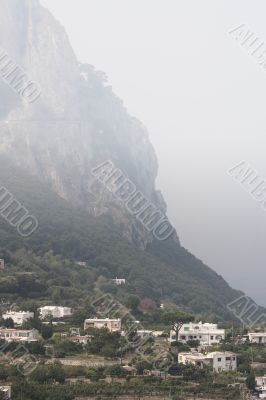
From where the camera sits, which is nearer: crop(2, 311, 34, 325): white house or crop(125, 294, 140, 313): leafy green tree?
crop(2, 311, 34, 325): white house

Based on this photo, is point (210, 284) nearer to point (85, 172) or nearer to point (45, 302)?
point (85, 172)

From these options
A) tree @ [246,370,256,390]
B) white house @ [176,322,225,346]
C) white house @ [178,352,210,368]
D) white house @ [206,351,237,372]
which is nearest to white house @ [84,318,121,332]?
white house @ [176,322,225,346]

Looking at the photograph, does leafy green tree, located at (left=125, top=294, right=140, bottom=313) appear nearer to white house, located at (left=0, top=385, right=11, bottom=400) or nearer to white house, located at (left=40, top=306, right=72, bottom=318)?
white house, located at (left=40, top=306, right=72, bottom=318)

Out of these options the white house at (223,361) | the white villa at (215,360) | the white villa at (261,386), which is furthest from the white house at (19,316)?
the white villa at (261,386)

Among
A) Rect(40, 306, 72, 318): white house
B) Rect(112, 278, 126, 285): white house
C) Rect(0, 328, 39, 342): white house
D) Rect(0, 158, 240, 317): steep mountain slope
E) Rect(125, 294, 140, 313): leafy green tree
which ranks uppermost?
Rect(0, 158, 240, 317): steep mountain slope

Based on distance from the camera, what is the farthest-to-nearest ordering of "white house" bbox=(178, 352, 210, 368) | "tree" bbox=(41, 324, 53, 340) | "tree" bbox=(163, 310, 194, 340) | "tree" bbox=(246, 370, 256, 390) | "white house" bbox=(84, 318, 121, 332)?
"tree" bbox=(163, 310, 194, 340)
"white house" bbox=(84, 318, 121, 332)
"tree" bbox=(41, 324, 53, 340)
"white house" bbox=(178, 352, 210, 368)
"tree" bbox=(246, 370, 256, 390)

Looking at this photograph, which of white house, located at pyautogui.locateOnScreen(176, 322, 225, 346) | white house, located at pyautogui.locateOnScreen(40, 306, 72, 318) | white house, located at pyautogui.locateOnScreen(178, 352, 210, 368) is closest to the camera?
white house, located at pyautogui.locateOnScreen(178, 352, 210, 368)

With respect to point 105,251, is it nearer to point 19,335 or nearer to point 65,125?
point 65,125

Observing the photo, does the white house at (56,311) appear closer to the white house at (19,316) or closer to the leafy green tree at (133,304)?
the white house at (19,316)
